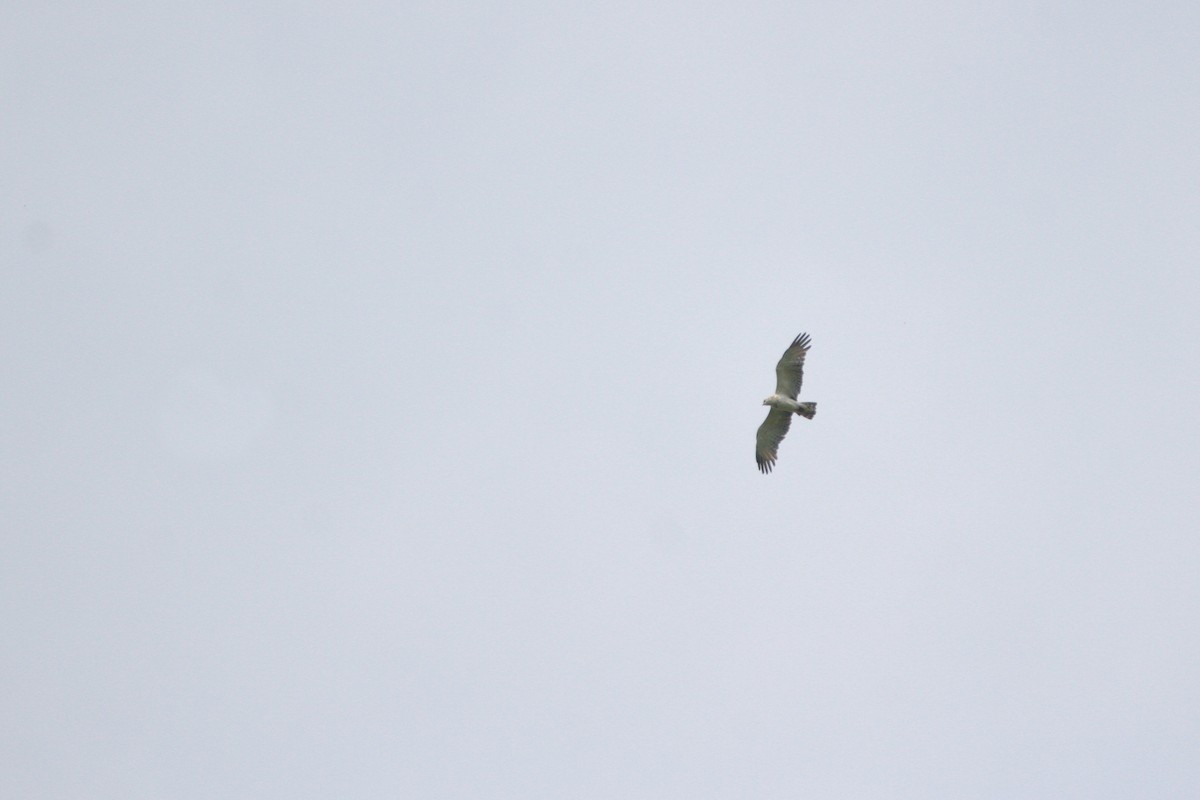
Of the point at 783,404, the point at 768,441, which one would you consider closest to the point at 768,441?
the point at 768,441

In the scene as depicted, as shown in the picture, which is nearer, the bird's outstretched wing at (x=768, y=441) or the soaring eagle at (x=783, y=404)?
the soaring eagle at (x=783, y=404)

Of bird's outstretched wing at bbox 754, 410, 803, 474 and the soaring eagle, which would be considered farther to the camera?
bird's outstretched wing at bbox 754, 410, 803, 474

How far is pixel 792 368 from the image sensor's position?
1877 inches

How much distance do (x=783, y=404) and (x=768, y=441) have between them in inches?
79.0

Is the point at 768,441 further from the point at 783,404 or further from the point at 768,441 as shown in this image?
the point at 783,404

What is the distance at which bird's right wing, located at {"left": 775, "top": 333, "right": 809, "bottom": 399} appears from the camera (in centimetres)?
4759

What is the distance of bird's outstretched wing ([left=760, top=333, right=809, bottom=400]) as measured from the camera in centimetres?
4759

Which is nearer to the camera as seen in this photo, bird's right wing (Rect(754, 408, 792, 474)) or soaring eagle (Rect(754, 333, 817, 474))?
soaring eagle (Rect(754, 333, 817, 474))

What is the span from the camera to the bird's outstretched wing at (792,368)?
4759cm

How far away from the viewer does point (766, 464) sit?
164 feet

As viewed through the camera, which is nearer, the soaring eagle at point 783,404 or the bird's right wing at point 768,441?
the soaring eagle at point 783,404

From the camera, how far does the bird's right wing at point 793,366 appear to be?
4759 centimetres

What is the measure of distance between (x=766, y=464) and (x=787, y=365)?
401 centimetres

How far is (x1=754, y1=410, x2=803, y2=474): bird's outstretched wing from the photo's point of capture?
162 ft
